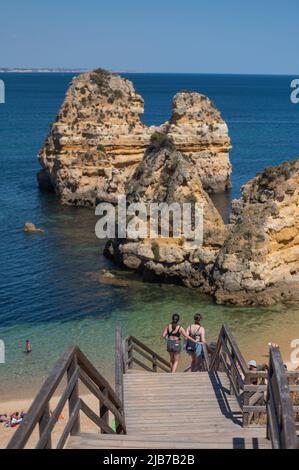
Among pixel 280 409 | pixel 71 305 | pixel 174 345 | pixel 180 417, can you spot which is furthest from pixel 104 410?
pixel 71 305

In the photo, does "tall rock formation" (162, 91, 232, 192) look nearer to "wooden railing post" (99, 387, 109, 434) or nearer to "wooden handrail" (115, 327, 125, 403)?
"wooden handrail" (115, 327, 125, 403)

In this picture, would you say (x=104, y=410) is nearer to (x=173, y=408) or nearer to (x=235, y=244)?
(x=173, y=408)

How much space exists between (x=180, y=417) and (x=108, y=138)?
138ft

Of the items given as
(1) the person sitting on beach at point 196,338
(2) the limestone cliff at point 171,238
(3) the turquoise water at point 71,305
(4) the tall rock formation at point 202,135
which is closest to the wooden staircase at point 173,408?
(1) the person sitting on beach at point 196,338

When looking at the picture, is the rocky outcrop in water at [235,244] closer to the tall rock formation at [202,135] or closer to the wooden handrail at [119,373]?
the wooden handrail at [119,373]

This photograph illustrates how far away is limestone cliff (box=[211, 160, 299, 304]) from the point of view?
26062 millimetres

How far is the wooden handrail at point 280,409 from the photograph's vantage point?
15.9ft

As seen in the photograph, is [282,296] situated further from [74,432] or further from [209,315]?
[74,432]

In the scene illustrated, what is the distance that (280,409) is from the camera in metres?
5.55

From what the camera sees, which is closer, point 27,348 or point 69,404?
point 69,404

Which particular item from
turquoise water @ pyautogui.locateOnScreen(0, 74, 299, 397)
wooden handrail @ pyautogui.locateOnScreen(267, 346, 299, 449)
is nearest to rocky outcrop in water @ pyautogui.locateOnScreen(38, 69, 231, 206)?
turquoise water @ pyautogui.locateOnScreen(0, 74, 299, 397)
